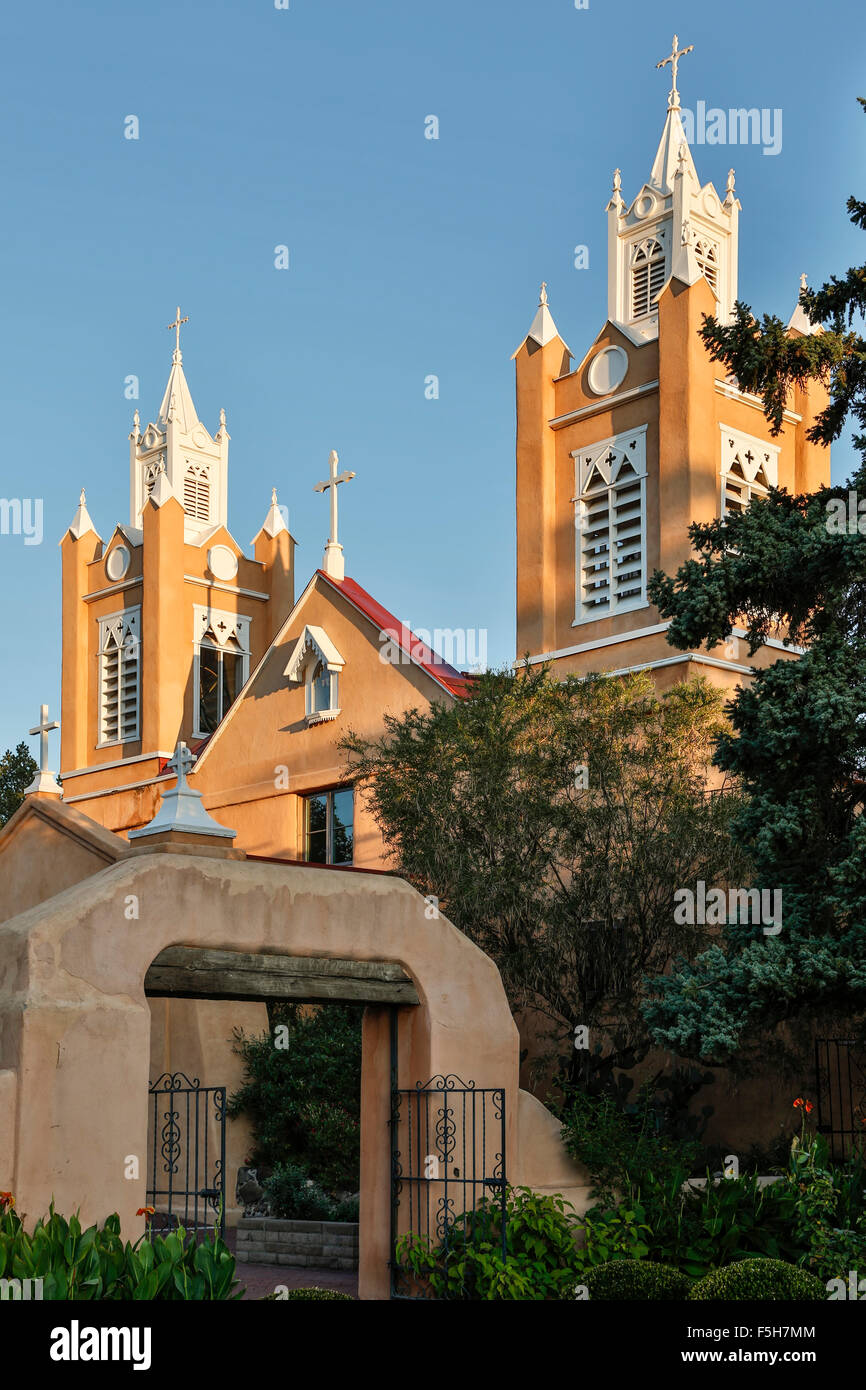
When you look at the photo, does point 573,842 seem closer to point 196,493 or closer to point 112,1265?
point 112,1265

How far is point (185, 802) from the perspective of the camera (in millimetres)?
13453

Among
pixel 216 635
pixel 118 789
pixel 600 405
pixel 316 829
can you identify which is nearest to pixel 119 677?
pixel 216 635

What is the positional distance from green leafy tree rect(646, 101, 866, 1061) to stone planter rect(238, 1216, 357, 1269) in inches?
215

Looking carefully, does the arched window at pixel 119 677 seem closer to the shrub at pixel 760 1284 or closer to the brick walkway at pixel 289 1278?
the brick walkway at pixel 289 1278

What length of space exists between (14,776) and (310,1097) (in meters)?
22.5

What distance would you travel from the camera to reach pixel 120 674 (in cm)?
3183

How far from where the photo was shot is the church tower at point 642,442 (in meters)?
22.1

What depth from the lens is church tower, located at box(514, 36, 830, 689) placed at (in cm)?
2208

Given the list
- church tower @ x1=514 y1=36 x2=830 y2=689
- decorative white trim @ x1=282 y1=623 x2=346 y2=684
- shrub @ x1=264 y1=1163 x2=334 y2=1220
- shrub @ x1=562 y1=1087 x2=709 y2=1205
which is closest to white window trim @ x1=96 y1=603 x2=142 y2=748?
decorative white trim @ x1=282 y1=623 x2=346 y2=684

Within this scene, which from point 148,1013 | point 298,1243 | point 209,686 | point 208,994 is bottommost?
point 298,1243
